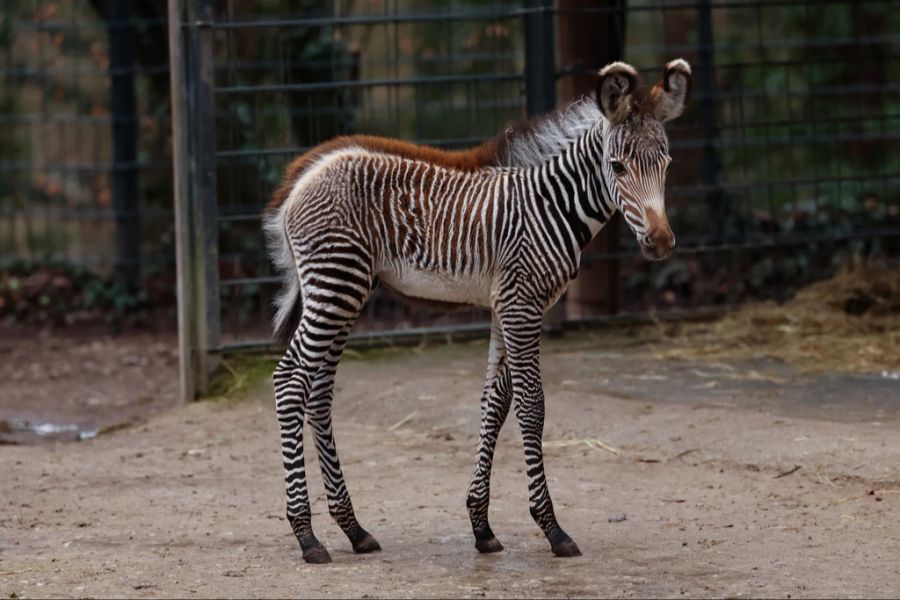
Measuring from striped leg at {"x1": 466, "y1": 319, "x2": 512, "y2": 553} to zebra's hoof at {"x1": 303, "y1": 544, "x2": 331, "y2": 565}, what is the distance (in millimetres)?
639

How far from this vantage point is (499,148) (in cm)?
623

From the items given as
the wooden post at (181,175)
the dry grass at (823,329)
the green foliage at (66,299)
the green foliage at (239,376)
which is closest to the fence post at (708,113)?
the dry grass at (823,329)

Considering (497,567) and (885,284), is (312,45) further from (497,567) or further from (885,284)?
(497,567)

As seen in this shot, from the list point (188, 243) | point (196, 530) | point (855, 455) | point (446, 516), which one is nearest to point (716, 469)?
point (855, 455)

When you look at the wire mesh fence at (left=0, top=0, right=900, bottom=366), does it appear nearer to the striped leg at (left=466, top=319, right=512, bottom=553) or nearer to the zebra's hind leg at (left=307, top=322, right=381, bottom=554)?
the zebra's hind leg at (left=307, top=322, right=381, bottom=554)

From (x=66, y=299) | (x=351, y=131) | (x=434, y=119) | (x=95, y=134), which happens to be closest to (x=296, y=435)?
(x=351, y=131)

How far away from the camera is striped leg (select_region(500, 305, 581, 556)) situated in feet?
18.8

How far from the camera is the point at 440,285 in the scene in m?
5.93

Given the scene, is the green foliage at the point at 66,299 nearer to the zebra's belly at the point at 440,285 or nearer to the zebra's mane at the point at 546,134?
the zebra's belly at the point at 440,285

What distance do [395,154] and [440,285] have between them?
0.68 meters

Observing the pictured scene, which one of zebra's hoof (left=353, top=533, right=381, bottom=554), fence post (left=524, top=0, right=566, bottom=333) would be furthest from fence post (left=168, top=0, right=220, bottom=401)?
zebra's hoof (left=353, top=533, right=381, bottom=554)

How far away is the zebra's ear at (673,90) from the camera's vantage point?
566 centimetres

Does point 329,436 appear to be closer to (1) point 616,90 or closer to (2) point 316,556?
(2) point 316,556

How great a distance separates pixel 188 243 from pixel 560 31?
3.42 metres
